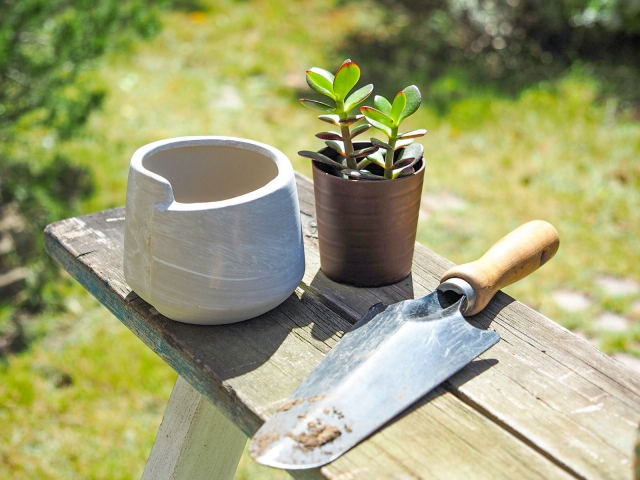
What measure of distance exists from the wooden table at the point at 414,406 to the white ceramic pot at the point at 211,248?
0.05m

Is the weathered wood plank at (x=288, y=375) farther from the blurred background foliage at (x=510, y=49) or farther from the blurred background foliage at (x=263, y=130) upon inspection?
the blurred background foliage at (x=510, y=49)

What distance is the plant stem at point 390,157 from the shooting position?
3.33 feet

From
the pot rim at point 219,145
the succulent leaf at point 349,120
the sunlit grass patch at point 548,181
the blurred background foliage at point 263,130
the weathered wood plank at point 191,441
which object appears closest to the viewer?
the pot rim at point 219,145

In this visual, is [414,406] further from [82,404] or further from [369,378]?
[82,404]

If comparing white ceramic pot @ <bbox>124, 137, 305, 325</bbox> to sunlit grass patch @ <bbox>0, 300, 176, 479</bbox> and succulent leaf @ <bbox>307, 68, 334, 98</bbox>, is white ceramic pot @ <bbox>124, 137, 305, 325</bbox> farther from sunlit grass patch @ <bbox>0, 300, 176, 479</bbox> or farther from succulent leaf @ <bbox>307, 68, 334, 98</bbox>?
sunlit grass patch @ <bbox>0, 300, 176, 479</bbox>

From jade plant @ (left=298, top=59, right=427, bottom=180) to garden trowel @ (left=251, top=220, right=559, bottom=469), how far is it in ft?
0.61

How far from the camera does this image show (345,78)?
38.8 inches

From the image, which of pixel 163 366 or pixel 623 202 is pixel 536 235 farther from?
pixel 623 202

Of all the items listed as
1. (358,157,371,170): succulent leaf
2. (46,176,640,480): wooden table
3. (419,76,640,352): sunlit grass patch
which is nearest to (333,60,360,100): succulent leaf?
(358,157,371,170): succulent leaf

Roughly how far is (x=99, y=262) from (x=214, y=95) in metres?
2.69

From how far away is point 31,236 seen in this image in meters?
2.36

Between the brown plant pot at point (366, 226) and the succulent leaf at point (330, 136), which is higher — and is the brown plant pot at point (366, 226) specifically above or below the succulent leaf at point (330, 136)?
below

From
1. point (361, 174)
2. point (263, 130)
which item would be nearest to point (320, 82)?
point (361, 174)

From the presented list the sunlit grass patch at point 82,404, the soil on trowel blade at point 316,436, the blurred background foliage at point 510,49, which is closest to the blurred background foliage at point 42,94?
the sunlit grass patch at point 82,404
